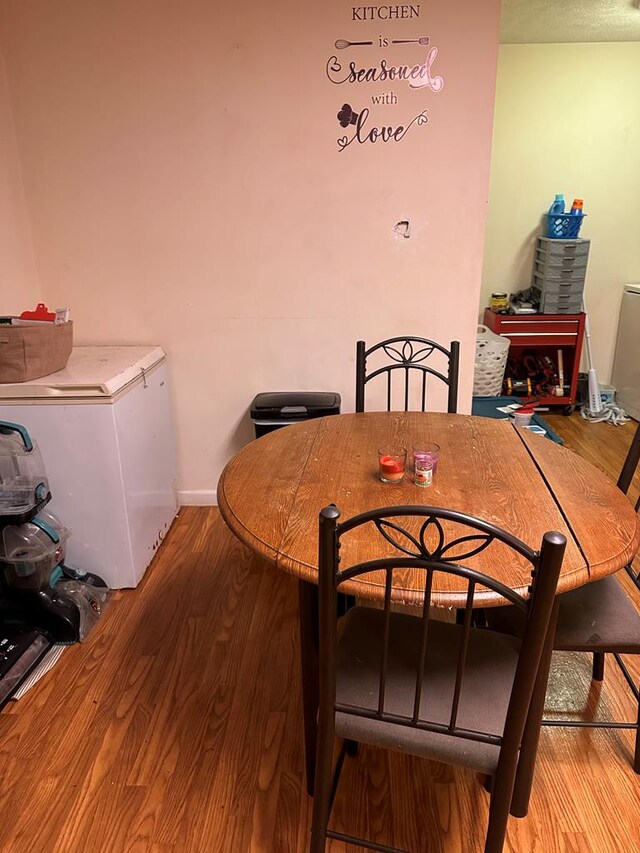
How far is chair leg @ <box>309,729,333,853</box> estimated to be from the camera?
1.10 metres

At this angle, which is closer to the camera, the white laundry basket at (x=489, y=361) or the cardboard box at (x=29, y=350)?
the cardboard box at (x=29, y=350)

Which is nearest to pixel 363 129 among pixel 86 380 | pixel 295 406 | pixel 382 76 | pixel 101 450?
pixel 382 76

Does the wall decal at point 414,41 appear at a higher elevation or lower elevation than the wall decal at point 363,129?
higher

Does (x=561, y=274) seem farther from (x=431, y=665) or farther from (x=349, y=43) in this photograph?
(x=431, y=665)

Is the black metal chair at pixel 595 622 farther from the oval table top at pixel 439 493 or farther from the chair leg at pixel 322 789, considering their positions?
the chair leg at pixel 322 789

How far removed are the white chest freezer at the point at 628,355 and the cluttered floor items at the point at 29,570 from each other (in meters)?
3.77

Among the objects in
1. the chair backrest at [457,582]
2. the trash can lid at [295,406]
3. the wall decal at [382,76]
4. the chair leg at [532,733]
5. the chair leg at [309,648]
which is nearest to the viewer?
the chair backrest at [457,582]

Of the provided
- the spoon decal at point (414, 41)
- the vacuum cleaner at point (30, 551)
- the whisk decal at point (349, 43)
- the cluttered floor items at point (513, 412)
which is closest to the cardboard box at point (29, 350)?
the vacuum cleaner at point (30, 551)

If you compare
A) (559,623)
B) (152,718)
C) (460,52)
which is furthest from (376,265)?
(152,718)

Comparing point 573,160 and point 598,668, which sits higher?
point 573,160

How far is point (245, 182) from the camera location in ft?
7.98

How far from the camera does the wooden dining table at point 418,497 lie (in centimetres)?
111

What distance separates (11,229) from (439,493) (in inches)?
84.4

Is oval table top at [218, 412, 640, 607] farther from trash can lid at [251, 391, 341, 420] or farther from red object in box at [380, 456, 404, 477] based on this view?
trash can lid at [251, 391, 341, 420]
